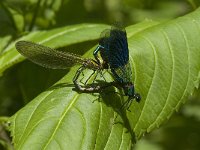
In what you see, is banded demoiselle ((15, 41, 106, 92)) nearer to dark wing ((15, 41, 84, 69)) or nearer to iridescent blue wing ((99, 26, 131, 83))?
dark wing ((15, 41, 84, 69))

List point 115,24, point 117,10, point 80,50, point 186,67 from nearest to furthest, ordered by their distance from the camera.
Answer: point 115,24, point 186,67, point 80,50, point 117,10

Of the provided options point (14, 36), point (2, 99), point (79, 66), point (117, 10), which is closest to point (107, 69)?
point (79, 66)

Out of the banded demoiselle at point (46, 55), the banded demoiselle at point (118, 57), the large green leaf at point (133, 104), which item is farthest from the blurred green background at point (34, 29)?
the banded demoiselle at point (118, 57)

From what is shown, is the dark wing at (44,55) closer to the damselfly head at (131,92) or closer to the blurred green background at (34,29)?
the damselfly head at (131,92)

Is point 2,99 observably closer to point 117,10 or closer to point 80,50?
point 80,50

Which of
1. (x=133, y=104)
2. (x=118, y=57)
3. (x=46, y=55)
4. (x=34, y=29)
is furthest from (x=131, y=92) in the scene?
(x=34, y=29)

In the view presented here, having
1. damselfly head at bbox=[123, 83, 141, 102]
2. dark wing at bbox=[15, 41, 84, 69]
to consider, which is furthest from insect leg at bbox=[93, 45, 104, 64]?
damselfly head at bbox=[123, 83, 141, 102]
